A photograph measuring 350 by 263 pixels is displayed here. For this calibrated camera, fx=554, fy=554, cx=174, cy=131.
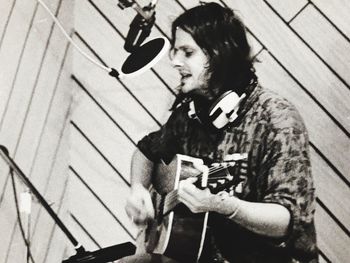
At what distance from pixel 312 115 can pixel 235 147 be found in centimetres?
30

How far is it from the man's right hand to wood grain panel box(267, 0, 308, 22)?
2.38 ft

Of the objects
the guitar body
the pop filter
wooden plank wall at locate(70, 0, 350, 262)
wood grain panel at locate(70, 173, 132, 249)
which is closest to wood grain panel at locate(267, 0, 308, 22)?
wooden plank wall at locate(70, 0, 350, 262)

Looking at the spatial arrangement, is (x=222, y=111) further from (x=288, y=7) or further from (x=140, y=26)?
(x=288, y=7)

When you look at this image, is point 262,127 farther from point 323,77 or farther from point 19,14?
point 19,14

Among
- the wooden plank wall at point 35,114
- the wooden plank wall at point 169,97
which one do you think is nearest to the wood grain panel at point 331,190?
the wooden plank wall at point 169,97

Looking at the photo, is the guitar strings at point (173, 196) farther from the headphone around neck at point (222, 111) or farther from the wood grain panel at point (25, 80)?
the wood grain panel at point (25, 80)

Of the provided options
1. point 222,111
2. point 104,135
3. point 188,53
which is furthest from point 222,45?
point 104,135

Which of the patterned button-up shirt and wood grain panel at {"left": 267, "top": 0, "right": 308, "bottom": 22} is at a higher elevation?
wood grain panel at {"left": 267, "top": 0, "right": 308, "bottom": 22}

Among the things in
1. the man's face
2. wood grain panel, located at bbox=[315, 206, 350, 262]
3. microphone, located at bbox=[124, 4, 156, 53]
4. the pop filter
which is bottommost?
wood grain panel, located at bbox=[315, 206, 350, 262]

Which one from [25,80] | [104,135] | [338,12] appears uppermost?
[25,80]

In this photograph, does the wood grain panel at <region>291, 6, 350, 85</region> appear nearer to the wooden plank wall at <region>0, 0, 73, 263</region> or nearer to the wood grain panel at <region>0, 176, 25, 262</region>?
the wooden plank wall at <region>0, 0, 73, 263</region>

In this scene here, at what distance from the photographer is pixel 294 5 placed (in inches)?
70.2

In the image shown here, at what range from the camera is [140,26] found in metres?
1.55

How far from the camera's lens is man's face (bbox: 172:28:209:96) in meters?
→ 1.71
